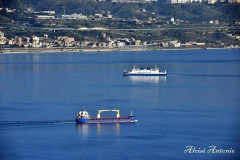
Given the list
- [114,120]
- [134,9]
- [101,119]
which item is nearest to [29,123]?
[101,119]

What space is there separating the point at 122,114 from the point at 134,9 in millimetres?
38215

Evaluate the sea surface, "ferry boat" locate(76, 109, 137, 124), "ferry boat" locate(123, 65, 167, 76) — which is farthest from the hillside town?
"ferry boat" locate(76, 109, 137, 124)

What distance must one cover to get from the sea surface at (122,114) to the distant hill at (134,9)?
27378 millimetres

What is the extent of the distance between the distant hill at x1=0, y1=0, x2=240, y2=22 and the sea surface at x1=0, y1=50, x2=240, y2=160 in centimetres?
2738

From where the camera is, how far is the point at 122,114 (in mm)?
12938

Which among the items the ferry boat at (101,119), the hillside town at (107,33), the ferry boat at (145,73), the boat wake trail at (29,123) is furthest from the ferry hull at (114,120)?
the hillside town at (107,33)

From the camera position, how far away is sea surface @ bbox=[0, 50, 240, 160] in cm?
1026

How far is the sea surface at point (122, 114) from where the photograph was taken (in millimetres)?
10258

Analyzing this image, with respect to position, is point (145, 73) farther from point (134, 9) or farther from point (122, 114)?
point (134, 9)

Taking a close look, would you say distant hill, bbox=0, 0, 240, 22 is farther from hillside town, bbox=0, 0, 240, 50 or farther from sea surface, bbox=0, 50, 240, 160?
sea surface, bbox=0, 50, 240, 160

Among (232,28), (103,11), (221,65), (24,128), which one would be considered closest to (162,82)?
(221,65)

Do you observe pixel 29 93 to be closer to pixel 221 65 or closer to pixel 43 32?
pixel 221 65

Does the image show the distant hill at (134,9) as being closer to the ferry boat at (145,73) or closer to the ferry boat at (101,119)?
the ferry boat at (145,73)

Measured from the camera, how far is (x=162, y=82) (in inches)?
746
